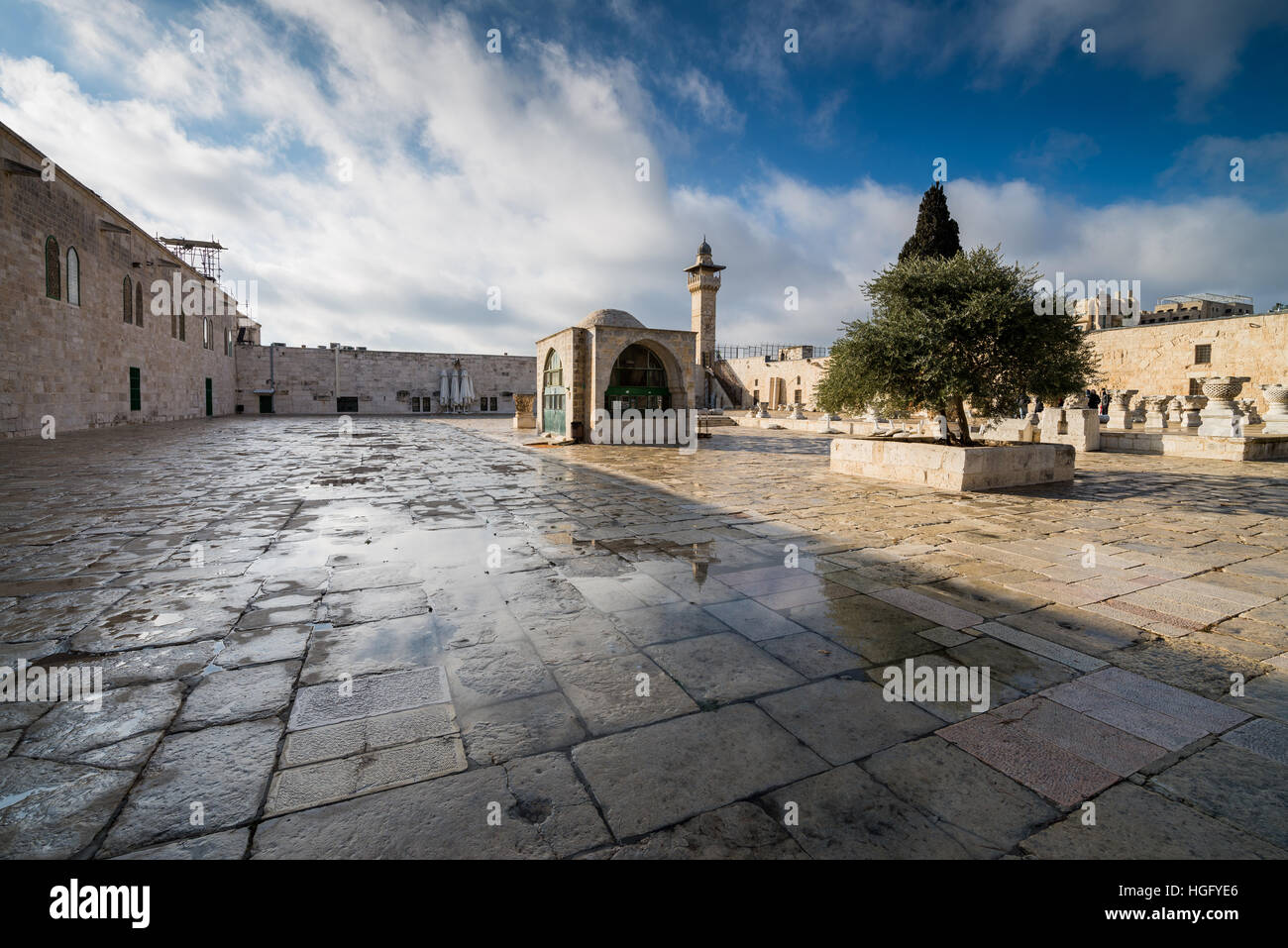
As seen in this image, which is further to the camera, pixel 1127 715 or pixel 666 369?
pixel 666 369

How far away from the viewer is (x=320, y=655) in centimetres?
316

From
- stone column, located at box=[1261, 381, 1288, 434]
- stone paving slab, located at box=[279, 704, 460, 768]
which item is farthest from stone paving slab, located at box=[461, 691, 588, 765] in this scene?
stone column, located at box=[1261, 381, 1288, 434]

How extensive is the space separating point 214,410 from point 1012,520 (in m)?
39.0

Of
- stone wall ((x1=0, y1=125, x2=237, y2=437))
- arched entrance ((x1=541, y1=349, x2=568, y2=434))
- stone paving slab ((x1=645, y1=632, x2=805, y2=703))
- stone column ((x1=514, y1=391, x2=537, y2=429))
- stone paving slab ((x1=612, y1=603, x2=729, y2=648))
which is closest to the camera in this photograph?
stone paving slab ((x1=645, y1=632, x2=805, y2=703))

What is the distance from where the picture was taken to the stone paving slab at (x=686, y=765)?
6.63 feet

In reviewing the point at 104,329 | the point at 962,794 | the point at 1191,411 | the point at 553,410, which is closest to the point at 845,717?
the point at 962,794

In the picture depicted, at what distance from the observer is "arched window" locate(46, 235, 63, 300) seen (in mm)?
15808

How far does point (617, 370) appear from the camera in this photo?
742 inches

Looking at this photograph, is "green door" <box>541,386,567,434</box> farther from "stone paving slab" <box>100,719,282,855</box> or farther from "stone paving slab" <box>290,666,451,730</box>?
"stone paving slab" <box>100,719,282,855</box>

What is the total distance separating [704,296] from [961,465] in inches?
1244

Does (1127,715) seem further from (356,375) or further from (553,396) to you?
(356,375)

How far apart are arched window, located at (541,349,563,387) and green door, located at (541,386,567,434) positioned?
24 cm
